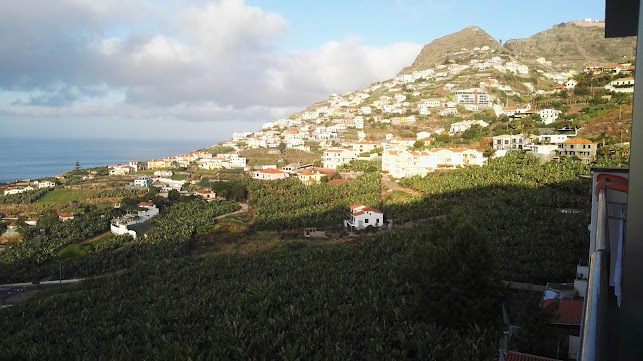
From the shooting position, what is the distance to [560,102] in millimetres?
49875

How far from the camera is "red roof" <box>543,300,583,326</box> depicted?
9.79 metres

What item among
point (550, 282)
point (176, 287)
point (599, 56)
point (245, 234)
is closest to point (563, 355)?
point (550, 282)

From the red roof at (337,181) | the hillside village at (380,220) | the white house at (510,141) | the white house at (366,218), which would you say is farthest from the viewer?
the red roof at (337,181)

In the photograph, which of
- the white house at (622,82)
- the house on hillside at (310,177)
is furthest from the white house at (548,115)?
the house on hillside at (310,177)

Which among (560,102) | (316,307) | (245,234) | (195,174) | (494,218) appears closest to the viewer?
(316,307)

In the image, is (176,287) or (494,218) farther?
(494,218)

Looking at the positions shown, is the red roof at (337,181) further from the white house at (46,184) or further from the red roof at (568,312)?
the white house at (46,184)

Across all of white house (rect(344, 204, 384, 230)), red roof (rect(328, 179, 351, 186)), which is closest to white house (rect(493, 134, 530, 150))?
red roof (rect(328, 179, 351, 186))

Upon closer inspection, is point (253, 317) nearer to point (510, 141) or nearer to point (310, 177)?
point (310, 177)

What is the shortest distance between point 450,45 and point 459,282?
15166 cm

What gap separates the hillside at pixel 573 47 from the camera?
105m

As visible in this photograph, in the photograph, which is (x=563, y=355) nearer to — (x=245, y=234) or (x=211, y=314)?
(x=211, y=314)

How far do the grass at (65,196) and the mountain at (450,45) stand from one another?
334ft

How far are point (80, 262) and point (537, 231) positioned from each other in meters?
27.5
